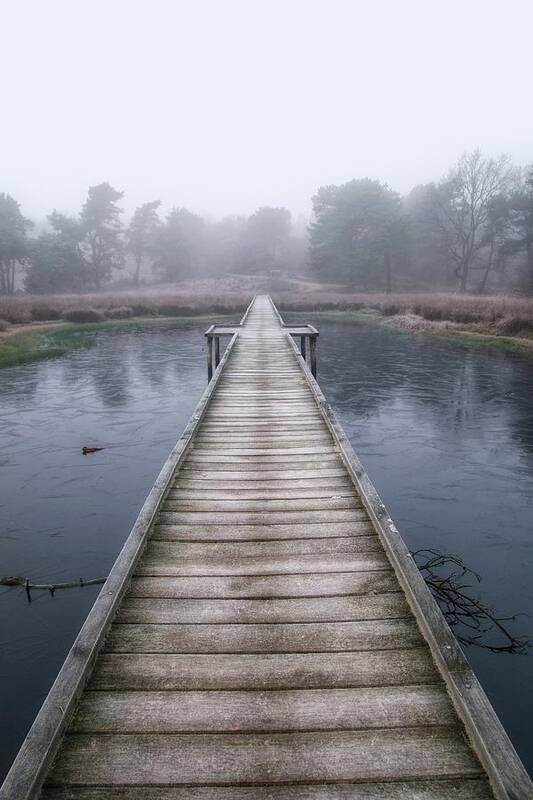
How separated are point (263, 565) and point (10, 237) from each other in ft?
190

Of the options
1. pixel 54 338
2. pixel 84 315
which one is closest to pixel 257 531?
pixel 54 338

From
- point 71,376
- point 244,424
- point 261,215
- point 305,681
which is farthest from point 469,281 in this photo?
point 305,681

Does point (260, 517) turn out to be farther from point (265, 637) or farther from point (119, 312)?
point (119, 312)

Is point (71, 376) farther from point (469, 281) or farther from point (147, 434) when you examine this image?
point (469, 281)

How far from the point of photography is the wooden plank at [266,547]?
4.06 meters

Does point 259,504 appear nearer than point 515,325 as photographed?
Yes

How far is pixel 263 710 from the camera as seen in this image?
2578 mm

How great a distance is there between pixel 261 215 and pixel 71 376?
212ft

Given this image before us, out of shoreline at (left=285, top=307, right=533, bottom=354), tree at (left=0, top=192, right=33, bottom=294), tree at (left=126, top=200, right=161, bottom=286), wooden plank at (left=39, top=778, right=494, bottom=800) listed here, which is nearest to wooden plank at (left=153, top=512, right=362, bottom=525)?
wooden plank at (left=39, top=778, right=494, bottom=800)

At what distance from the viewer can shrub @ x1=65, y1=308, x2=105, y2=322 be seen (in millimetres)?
32838

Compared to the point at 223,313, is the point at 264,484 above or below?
below

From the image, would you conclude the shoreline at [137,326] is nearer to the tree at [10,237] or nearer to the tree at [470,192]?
the tree at [470,192]

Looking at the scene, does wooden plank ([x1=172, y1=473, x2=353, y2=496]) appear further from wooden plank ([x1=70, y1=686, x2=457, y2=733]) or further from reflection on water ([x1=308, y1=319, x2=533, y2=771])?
wooden plank ([x1=70, y1=686, x2=457, y2=733])

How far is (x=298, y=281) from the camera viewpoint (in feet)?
206
